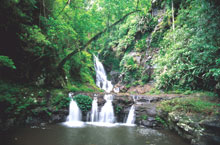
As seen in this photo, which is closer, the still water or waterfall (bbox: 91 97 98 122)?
the still water

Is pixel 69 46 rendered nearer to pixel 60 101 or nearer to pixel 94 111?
pixel 60 101

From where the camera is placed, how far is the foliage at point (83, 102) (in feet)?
29.3

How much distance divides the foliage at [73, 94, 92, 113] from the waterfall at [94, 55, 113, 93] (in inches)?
384

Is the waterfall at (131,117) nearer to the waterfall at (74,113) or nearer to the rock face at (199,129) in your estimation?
the rock face at (199,129)

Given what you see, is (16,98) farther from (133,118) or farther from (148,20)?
(148,20)

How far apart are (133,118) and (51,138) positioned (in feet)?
17.4

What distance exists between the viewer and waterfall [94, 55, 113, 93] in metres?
19.8

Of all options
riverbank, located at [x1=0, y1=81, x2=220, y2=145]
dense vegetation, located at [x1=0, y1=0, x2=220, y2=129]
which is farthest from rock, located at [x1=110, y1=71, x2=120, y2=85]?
riverbank, located at [x1=0, y1=81, x2=220, y2=145]

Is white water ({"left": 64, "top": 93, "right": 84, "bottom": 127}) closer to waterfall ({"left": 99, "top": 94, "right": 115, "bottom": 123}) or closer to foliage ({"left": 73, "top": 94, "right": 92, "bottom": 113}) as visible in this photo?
foliage ({"left": 73, "top": 94, "right": 92, "bottom": 113})

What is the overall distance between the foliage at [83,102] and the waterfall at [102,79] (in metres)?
9.76

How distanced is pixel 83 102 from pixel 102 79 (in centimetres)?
1161

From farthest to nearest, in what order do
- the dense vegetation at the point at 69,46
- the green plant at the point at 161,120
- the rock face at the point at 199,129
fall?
the green plant at the point at 161,120, the dense vegetation at the point at 69,46, the rock face at the point at 199,129

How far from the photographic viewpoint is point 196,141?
15.1ft

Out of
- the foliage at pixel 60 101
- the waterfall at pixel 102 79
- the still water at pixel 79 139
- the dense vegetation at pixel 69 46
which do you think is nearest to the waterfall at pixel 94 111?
the dense vegetation at pixel 69 46
